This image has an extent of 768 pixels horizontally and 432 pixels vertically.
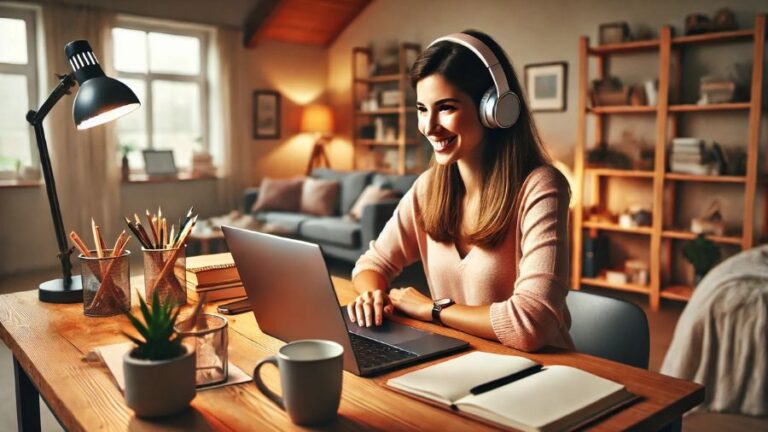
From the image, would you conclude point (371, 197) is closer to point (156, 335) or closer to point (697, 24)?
point (697, 24)

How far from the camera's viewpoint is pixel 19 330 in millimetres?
1221

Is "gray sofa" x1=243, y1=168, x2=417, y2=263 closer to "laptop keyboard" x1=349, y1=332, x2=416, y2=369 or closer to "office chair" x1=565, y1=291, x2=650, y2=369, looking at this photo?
"office chair" x1=565, y1=291, x2=650, y2=369

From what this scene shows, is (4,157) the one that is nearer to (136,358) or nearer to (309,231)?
(309,231)

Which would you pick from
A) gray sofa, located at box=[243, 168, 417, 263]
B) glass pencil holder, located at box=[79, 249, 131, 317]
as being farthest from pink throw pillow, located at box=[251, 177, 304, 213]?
glass pencil holder, located at box=[79, 249, 131, 317]

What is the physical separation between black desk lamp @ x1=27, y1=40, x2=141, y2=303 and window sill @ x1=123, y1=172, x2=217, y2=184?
4.73 metres

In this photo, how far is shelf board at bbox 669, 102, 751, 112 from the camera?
3917mm

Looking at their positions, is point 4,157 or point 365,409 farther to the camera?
point 4,157

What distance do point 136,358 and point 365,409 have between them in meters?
0.30

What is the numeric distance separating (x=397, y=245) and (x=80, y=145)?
4.84m

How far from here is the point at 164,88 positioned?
6312 millimetres

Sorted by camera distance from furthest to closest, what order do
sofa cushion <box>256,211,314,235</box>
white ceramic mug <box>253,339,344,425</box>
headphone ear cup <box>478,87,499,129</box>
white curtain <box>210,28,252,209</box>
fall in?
white curtain <box>210,28,252,209</box> < sofa cushion <box>256,211,314,235</box> < headphone ear cup <box>478,87,499,129</box> < white ceramic mug <box>253,339,344,425</box>

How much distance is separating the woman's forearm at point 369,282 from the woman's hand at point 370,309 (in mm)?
152

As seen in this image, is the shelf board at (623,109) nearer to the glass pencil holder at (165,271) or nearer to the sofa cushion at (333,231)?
the sofa cushion at (333,231)

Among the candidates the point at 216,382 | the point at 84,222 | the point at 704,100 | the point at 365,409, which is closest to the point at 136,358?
the point at 216,382
